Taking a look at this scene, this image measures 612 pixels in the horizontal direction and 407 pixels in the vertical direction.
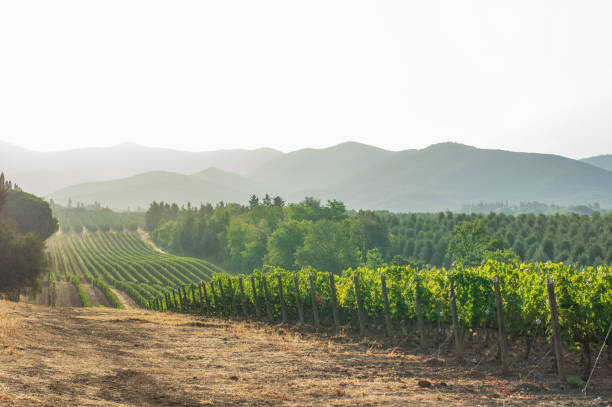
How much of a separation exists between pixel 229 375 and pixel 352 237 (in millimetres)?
118332

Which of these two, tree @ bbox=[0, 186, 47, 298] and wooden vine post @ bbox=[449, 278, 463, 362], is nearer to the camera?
wooden vine post @ bbox=[449, 278, 463, 362]


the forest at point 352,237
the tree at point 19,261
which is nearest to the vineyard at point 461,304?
the tree at point 19,261

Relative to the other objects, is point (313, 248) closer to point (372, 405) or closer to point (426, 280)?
point (426, 280)

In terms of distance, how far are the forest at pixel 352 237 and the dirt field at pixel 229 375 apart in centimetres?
8701

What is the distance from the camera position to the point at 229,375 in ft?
37.0

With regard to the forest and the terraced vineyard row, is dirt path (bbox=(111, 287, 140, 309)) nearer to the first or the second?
the terraced vineyard row

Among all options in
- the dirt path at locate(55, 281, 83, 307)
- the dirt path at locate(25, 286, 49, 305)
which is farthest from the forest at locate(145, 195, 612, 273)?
the dirt path at locate(25, 286, 49, 305)

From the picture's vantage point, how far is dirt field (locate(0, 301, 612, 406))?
8992 millimetres

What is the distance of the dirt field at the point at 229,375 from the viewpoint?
29.5ft

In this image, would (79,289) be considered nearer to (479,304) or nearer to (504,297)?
(479,304)

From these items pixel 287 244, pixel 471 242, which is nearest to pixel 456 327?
pixel 471 242

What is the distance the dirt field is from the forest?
87.0 metres

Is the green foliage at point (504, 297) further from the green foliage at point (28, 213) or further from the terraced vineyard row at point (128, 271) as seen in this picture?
the green foliage at point (28, 213)

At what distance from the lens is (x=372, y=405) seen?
8797 mm
